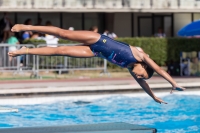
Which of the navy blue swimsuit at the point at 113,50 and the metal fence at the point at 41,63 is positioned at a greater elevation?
the navy blue swimsuit at the point at 113,50

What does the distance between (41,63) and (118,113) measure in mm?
6353

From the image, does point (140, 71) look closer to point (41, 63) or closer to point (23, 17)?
point (41, 63)

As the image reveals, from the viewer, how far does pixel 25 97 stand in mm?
14891

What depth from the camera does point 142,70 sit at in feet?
32.6

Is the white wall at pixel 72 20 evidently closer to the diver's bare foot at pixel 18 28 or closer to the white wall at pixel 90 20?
the white wall at pixel 90 20

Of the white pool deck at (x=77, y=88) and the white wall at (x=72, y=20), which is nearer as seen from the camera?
the white pool deck at (x=77, y=88)

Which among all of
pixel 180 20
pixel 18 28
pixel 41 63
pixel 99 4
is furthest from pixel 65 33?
pixel 180 20

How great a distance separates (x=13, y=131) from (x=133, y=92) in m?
7.05

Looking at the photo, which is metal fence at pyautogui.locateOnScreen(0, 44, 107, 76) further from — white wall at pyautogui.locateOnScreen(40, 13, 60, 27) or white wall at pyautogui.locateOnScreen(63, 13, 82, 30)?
white wall at pyautogui.locateOnScreen(63, 13, 82, 30)

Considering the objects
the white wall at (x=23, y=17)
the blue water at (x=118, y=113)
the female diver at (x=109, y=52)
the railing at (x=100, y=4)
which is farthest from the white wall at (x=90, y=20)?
the female diver at (x=109, y=52)

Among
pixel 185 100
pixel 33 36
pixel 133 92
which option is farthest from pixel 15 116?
pixel 33 36

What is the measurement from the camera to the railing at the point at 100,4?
78.5 feet

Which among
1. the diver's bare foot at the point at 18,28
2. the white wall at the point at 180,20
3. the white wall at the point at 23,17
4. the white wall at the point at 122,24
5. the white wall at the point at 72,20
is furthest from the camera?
the white wall at the point at 180,20

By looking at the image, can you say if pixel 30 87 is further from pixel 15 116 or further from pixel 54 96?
pixel 15 116
